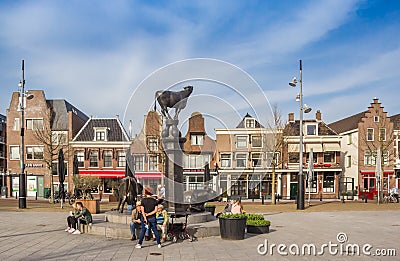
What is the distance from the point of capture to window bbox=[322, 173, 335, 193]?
4538cm

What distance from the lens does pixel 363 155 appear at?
155 feet

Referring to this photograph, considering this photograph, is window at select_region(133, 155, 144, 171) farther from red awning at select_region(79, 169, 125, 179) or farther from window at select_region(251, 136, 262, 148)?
window at select_region(251, 136, 262, 148)

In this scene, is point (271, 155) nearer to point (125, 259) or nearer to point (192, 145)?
point (192, 145)

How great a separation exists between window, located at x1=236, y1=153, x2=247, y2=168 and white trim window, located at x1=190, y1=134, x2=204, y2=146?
4.73 metres

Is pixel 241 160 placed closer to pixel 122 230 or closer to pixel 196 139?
pixel 196 139

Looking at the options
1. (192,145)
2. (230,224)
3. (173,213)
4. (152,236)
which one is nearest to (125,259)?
(152,236)

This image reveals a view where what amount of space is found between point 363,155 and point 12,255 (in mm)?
44211

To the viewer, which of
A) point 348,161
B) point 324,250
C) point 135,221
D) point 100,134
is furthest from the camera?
point 348,161

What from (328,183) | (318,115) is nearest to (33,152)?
(328,183)

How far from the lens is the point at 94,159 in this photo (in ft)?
153

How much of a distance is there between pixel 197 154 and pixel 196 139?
1.80m

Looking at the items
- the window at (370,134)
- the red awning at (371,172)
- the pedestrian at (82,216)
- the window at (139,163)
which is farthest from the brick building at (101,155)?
the pedestrian at (82,216)

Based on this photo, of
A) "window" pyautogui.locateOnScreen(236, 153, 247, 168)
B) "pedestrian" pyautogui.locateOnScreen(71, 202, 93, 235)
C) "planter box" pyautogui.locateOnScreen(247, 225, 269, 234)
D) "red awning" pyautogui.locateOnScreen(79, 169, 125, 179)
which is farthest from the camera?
"window" pyautogui.locateOnScreen(236, 153, 247, 168)

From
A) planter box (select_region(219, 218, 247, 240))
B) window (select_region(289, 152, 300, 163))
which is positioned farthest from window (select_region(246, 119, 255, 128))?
planter box (select_region(219, 218, 247, 240))
